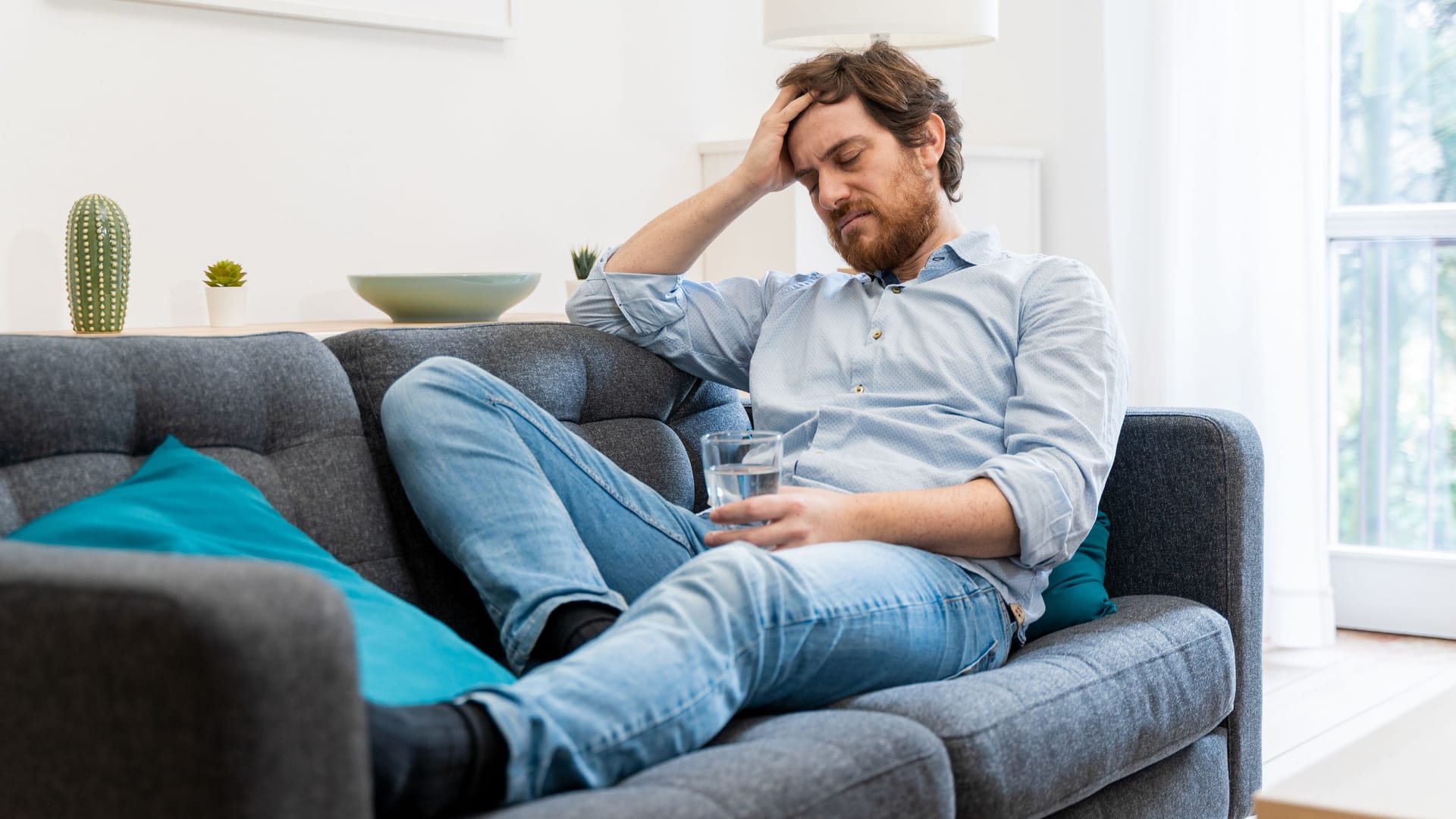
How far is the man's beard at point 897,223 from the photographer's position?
2.13 metres

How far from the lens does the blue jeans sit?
50.0 inches

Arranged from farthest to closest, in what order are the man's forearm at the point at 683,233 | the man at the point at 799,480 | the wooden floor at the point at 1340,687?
the wooden floor at the point at 1340,687 < the man's forearm at the point at 683,233 < the man at the point at 799,480

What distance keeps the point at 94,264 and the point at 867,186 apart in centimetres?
119

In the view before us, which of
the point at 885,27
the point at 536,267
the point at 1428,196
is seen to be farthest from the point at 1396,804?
the point at 1428,196

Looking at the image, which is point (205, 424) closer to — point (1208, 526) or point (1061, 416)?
point (1061, 416)

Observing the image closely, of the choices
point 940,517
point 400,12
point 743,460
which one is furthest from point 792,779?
point 400,12

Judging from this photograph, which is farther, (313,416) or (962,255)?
(962,255)

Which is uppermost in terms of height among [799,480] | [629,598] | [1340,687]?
[799,480]

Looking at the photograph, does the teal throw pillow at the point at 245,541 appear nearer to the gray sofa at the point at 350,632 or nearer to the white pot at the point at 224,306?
the gray sofa at the point at 350,632

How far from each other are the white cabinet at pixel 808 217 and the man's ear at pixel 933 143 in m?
0.88

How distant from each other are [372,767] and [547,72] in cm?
234

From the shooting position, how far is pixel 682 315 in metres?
2.18

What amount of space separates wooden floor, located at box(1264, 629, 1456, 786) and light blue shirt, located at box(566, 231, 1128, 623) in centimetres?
106

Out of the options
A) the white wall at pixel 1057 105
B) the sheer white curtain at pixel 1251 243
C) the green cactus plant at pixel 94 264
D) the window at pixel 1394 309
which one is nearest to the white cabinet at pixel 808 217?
the white wall at pixel 1057 105
